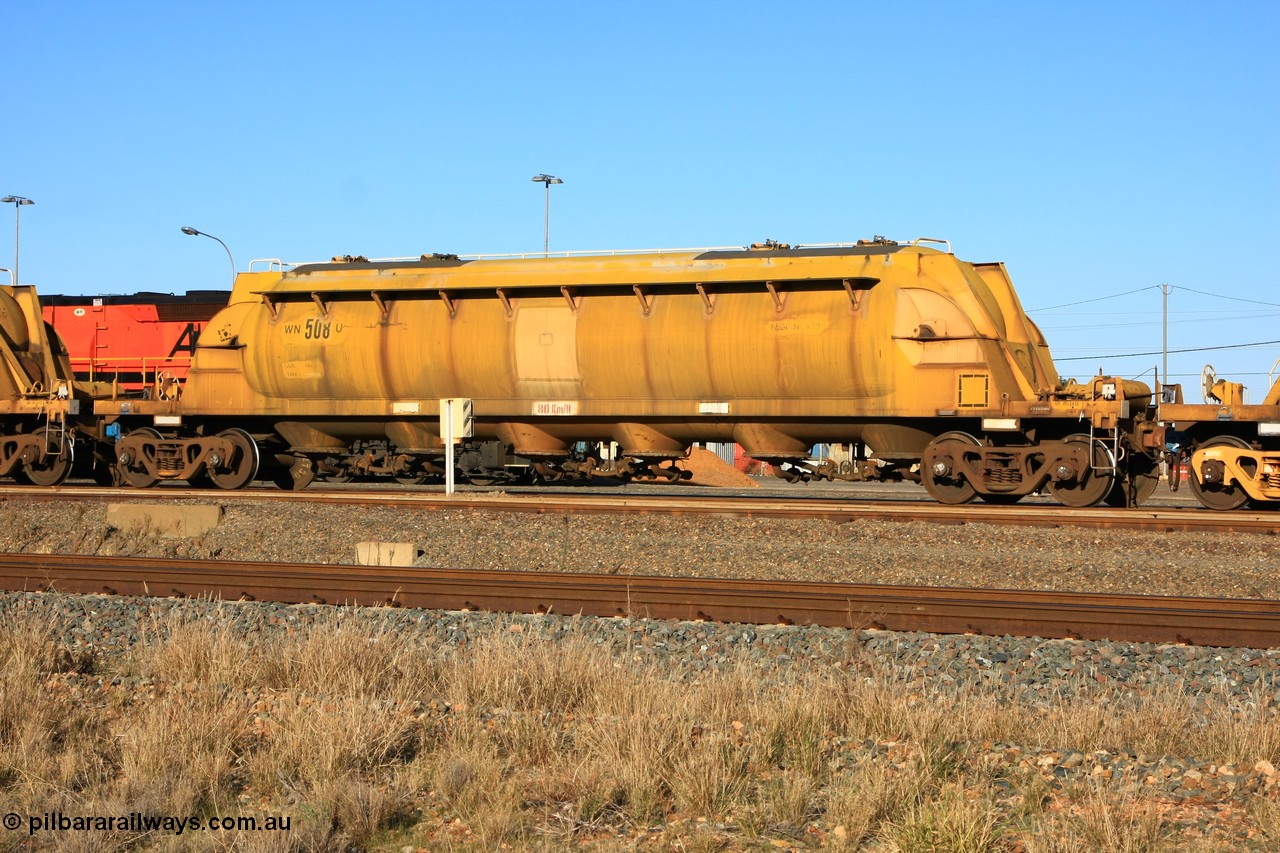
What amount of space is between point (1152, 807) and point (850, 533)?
331 inches

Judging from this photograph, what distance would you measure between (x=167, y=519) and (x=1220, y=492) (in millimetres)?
13862

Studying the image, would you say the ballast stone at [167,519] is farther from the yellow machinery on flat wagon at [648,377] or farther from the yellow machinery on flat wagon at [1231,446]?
the yellow machinery on flat wagon at [1231,446]

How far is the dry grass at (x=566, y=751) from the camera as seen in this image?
182 inches

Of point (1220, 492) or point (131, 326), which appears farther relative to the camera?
point (131, 326)

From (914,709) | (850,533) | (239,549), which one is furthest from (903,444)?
(914,709)

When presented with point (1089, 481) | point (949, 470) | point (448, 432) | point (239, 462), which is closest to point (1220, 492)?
point (1089, 481)

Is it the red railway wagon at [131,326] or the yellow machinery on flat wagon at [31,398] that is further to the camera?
the red railway wagon at [131,326]

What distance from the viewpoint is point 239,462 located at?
1956cm

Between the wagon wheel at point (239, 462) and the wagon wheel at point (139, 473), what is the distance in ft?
4.10

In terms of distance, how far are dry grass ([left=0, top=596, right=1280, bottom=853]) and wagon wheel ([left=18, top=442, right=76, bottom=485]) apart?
1480cm

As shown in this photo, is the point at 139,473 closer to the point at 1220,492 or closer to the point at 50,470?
the point at 50,470

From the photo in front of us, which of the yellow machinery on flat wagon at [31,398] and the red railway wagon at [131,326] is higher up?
the red railway wagon at [131,326]

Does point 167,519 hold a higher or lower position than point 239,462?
lower

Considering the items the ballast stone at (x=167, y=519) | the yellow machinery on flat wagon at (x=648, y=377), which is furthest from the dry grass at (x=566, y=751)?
the yellow machinery on flat wagon at (x=648, y=377)
